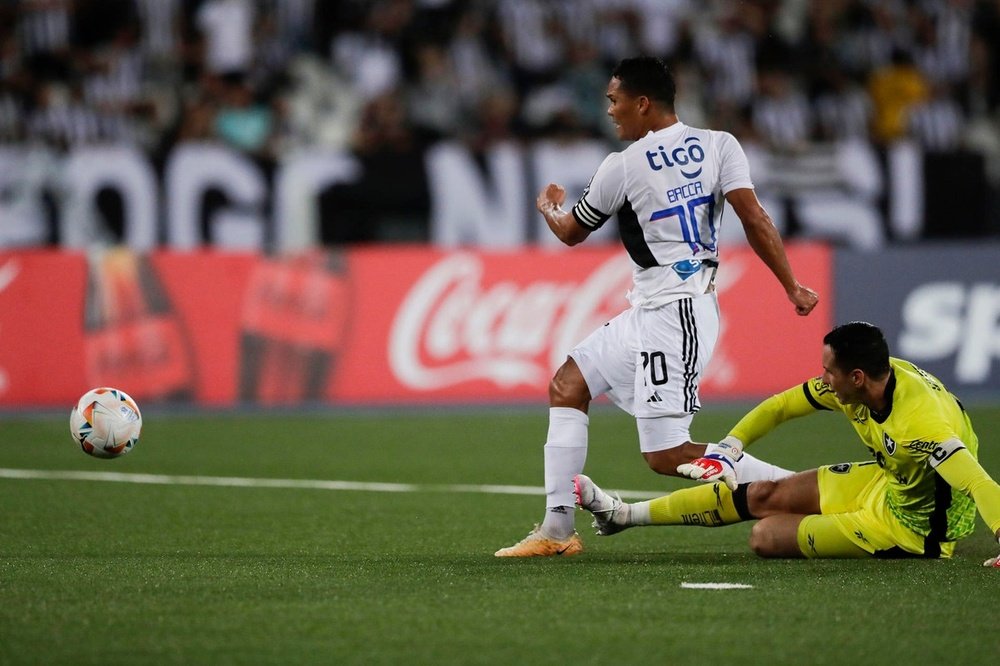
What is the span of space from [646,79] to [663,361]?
1.19 meters

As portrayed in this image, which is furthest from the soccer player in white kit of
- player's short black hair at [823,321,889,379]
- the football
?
the football

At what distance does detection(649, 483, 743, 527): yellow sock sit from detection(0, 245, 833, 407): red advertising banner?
24.2ft

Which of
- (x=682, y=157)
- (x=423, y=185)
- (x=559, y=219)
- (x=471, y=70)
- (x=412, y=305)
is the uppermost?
(x=471, y=70)

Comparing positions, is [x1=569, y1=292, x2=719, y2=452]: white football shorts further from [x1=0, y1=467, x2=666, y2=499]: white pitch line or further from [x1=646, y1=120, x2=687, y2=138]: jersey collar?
[x1=0, y1=467, x2=666, y2=499]: white pitch line

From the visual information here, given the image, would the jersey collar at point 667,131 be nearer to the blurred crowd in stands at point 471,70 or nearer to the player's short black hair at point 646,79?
the player's short black hair at point 646,79

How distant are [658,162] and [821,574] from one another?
5.98 feet

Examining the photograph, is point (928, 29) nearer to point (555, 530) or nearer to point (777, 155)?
point (777, 155)

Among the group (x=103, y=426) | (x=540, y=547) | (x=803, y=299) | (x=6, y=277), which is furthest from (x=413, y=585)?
(x=6, y=277)

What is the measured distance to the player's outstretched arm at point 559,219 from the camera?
7.09 metres

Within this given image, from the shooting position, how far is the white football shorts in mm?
7074

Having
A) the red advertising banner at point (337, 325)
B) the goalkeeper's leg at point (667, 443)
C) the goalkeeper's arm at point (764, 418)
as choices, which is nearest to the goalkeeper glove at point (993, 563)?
the goalkeeper's arm at point (764, 418)

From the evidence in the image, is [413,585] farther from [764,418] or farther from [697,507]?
[764,418]

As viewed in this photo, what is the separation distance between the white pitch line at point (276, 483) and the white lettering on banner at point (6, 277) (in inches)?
153

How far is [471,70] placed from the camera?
19203mm
